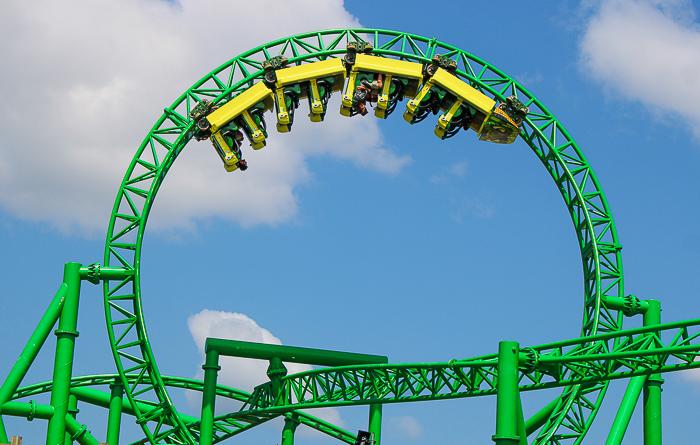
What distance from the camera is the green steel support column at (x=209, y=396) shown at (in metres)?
17.5

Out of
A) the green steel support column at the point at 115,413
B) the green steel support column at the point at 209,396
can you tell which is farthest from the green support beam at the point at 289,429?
the green steel support column at the point at 115,413

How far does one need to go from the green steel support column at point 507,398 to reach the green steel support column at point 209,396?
22.1 feet

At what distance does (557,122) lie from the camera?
19625mm

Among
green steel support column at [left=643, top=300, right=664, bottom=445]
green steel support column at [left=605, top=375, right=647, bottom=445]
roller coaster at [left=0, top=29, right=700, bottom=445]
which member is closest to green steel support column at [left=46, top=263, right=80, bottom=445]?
roller coaster at [left=0, top=29, right=700, bottom=445]

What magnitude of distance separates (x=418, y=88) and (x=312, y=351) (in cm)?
609

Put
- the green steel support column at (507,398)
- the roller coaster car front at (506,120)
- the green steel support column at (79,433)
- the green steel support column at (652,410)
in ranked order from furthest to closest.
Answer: the roller coaster car front at (506,120), the green steel support column at (79,433), the green steel support column at (652,410), the green steel support column at (507,398)

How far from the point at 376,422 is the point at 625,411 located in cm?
524

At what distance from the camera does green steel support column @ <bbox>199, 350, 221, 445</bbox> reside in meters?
17.5

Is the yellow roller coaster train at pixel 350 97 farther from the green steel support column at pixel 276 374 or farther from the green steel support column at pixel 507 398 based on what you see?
the green steel support column at pixel 507 398

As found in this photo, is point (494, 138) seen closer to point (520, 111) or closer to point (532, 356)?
point (520, 111)

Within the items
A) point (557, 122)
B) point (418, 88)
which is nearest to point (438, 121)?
point (418, 88)

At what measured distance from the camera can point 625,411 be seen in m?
16.5

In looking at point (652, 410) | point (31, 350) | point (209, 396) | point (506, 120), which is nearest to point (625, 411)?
point (652, 410)

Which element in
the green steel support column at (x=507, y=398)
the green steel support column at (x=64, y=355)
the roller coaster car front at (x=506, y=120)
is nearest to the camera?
the green steel support column at (x=507, y=398)
